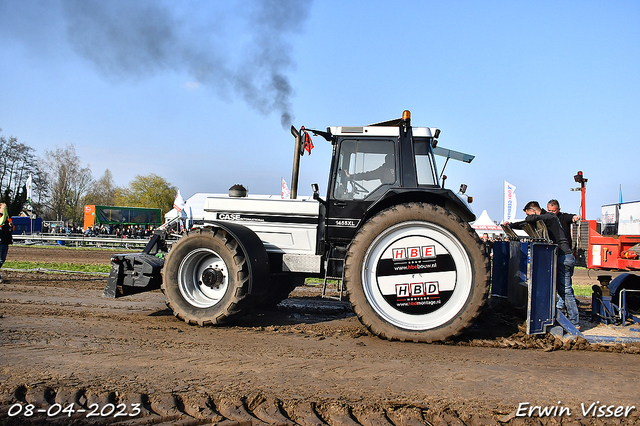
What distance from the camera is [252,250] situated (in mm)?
5035

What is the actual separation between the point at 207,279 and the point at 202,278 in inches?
4.7

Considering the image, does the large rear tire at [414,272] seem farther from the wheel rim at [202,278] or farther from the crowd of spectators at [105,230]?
the crowd of spectators at [105,230]

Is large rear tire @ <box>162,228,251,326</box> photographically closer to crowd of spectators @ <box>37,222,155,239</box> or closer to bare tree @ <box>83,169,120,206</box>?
crowd of spectators @ <box>37,222,155,239</box>

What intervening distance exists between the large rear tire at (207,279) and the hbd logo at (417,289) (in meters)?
1.68

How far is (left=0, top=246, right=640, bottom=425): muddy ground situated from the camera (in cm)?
282

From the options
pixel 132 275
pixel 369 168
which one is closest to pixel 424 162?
pixel 369 168

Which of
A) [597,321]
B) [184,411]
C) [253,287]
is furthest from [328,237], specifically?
[597,321]

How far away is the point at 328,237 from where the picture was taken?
529 centimetres

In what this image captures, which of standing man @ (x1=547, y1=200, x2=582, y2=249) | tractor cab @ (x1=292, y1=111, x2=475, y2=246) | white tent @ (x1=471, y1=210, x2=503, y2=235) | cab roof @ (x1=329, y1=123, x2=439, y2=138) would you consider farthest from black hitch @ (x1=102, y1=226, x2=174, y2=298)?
white tent @ (x1=471, y1=210, x2=503, y2=235)

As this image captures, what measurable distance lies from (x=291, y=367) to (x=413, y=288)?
1660mm

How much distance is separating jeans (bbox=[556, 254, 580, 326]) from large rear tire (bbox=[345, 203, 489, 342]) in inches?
55.5

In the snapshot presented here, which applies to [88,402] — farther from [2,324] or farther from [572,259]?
[572,259]

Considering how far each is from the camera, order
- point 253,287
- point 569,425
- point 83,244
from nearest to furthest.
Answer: point 569,425
point 253,287
point 83,244

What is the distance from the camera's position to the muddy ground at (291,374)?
282 centimetres
